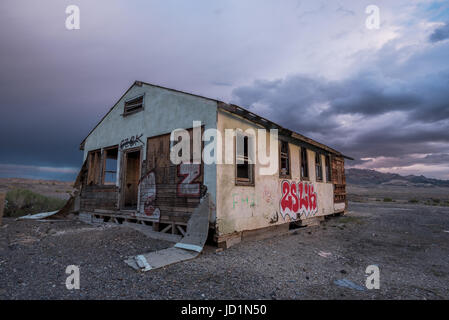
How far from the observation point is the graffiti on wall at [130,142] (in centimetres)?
961

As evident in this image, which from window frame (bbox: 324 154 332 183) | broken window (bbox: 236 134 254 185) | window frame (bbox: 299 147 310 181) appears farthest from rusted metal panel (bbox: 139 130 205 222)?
window frame (bbox: 324 154 332 183)

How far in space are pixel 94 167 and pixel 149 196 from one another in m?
5.13

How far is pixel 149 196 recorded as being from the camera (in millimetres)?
8625

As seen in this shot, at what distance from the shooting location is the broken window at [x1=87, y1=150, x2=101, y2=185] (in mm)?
11641

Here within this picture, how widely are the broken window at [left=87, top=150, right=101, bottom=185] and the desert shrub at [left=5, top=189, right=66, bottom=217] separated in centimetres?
556

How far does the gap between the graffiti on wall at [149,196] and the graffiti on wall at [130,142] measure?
1.63 meters

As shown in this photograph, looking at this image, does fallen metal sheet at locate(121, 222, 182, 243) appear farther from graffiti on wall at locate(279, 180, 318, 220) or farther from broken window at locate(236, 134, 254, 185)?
graffiti on wall at locate(279, 180, 318, 220)

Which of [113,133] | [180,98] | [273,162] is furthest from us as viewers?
[113,133]

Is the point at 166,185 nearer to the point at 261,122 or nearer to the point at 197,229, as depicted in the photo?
the point at 197,229

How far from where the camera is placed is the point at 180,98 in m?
8.20

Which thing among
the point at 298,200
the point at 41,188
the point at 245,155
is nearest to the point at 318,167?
the point at 298,200
